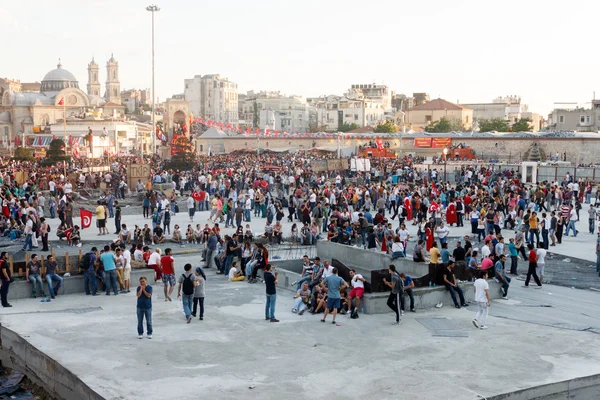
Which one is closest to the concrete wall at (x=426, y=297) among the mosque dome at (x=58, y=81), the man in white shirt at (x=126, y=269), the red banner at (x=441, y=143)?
the man in white shirt at (x=126, y=269)

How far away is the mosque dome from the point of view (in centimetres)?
13525

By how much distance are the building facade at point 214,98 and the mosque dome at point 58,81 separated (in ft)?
104

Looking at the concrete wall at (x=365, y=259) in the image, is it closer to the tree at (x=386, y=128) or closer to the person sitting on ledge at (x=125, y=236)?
the person sitting on ledge at (x=125, y=236)

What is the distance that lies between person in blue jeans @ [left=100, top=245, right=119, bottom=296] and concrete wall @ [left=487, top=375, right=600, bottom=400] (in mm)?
8609

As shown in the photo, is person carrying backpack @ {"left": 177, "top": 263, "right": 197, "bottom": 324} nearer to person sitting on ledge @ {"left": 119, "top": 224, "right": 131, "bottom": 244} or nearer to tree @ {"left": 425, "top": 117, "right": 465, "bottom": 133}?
person sitting on ledge @ {"left": 119, "top": 224, "right": 131, "bottom": 244}

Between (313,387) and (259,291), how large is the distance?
6.11 meters

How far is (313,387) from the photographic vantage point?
962 cm

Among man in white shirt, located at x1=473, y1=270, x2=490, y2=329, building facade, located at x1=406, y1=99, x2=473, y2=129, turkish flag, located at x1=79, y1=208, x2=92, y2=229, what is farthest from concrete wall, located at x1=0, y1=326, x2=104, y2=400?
building facade, located at x1=406, y1=99, x2=473, y2=129

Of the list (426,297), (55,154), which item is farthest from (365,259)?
(55,154)

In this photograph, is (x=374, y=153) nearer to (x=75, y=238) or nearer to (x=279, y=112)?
(x=75, y=238)

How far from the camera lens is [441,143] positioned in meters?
68.4

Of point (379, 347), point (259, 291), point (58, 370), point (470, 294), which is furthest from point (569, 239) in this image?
point (58, 370)

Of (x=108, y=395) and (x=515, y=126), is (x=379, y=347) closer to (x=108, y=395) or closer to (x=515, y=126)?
(x=108, y=395)

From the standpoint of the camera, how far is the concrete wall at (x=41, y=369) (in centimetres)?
987
